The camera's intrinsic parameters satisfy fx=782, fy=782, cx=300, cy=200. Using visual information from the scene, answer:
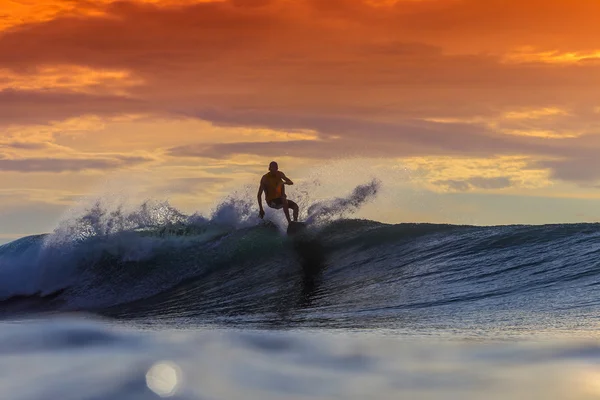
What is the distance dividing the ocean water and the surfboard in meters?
0.19

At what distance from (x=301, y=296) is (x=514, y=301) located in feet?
12.8

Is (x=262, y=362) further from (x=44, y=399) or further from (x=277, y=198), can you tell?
(x=277, y=198)

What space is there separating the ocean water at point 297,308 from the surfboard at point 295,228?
0.19 m

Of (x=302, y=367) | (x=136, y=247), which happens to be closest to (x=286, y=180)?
(x=136, y=247)

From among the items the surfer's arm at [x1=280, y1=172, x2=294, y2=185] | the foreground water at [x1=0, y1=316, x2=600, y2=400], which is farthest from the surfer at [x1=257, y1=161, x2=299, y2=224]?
the foreground water at [x1=0, y1=316, x2=600, y2=400]

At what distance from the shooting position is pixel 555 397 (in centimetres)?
502

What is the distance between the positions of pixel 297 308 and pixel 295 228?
609 cm

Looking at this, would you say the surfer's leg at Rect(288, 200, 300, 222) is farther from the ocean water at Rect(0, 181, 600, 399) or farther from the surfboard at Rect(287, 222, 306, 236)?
the ocean water at Rect(0, 181, 600, 399)

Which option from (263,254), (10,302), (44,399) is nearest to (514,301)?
(44,399)

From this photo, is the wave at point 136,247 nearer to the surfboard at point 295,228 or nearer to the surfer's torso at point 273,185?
the surfboard at point 295,228

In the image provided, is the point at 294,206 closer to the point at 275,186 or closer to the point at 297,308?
the point at 275,186

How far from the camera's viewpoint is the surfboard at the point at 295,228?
57.6ft

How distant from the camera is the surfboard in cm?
1755

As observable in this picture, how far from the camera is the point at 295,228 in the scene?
17641 millimetres
